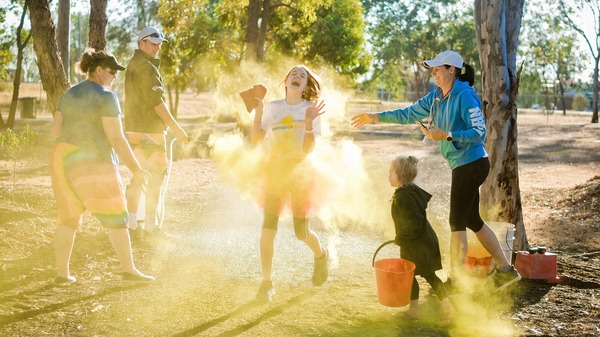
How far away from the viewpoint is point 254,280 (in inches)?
240

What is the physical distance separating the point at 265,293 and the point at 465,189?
5.83ft

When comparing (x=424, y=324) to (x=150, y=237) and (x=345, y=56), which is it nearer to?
(x=150, y=237)

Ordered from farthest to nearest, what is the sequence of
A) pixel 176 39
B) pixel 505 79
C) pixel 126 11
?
pixel 126 11
pixel 176 39
pixel 505 79

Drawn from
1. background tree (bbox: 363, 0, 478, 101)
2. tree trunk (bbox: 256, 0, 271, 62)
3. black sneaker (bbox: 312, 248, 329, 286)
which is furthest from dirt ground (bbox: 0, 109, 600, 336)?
background tree (bbox: 363, 0, 478, 101)

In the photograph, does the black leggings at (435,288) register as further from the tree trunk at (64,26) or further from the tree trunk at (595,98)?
the tree trunk at (595,98)

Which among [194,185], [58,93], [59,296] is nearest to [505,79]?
[59,296]

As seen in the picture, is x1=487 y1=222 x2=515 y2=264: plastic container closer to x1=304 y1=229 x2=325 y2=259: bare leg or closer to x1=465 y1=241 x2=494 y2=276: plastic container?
x1=465 y1=241 x2=494 y2=276: plastic container

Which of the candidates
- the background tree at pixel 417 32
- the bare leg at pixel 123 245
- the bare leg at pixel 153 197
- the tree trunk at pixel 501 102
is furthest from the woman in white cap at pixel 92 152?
the background tree at pixel 417 32

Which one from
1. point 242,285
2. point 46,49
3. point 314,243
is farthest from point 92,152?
point 46,49

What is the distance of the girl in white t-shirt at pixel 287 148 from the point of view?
5.47 m

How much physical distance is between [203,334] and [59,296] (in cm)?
148

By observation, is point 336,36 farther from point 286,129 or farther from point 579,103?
point 579,103

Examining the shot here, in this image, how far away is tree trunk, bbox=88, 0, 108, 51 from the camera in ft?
33.1

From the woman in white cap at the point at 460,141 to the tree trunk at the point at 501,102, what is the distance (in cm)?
152
